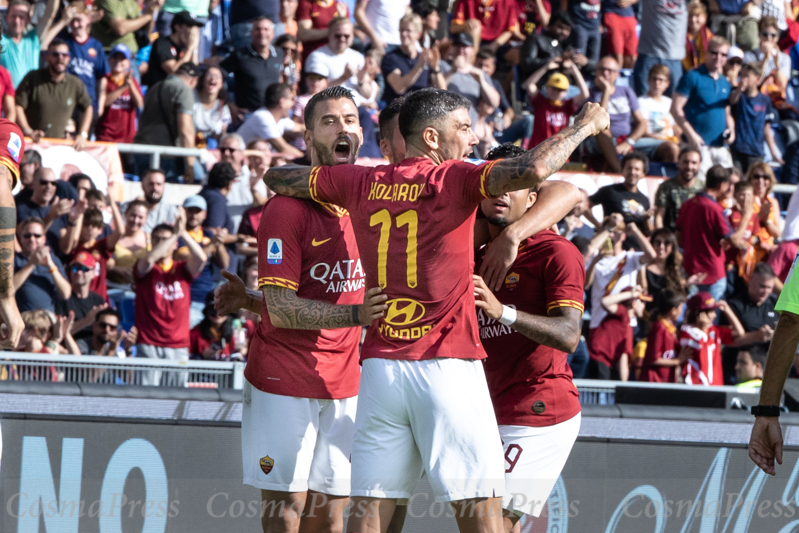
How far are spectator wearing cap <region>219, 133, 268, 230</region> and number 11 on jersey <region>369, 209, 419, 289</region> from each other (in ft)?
20.9

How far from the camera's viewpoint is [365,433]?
159 inches

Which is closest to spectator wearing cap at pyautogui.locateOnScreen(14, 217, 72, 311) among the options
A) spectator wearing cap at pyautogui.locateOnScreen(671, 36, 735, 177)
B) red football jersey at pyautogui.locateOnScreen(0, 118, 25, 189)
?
red football jersey at pyautogui.locateOnScreen(0, 118, 25, 189)

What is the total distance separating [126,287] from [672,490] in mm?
5547

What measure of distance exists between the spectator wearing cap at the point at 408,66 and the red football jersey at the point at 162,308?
4.58m

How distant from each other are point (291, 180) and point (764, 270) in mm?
6872

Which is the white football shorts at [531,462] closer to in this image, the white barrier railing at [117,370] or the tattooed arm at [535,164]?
the tattooed arm at [535,164]

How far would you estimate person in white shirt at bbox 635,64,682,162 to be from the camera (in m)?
13.0

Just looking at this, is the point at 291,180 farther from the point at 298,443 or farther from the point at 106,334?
the point at 106,334

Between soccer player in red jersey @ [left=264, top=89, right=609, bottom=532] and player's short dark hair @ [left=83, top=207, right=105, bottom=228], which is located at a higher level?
soccer player in red jersey @ [left=264, top=89, right=609, bottom=532]

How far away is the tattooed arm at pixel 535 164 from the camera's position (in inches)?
151

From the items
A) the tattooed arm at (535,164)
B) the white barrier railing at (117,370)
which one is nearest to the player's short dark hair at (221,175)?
the white barrier railing at (117,370)

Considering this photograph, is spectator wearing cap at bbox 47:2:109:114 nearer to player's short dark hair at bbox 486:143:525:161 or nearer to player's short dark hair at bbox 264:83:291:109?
player's short dark hair at bbox 264:83:291:109

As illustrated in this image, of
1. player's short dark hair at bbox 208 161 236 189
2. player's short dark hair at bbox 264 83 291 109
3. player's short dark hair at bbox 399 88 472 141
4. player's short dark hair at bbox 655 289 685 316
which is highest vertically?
player's short dark hair at bbox 399 88 472 141

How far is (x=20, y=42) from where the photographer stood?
1119 centimetres
